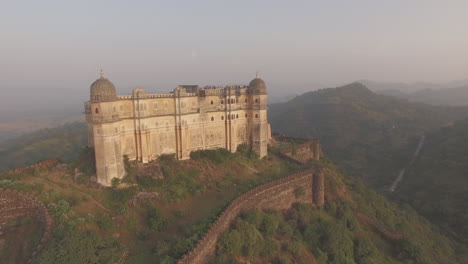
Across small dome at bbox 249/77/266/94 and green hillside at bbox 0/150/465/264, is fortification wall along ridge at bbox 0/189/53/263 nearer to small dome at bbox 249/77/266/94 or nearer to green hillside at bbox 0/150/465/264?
green hillside at bbox 0/150/465/264

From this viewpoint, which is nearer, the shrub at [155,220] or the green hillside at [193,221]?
the green hillside at [193,221]

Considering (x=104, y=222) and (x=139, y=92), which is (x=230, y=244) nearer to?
(x=104, y=222)

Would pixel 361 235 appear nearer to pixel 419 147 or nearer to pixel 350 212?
pixel 350 212

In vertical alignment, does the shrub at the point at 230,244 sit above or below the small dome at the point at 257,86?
below

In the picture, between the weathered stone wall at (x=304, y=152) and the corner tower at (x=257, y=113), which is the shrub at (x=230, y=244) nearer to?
the corner tower at (x=257, y=113)

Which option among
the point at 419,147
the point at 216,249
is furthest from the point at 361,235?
the point at 419,147

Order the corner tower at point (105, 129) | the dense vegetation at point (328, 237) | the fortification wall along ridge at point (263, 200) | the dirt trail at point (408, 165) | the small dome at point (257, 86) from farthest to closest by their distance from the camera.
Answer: the dirt trail at point (408, 165) → the small dome at point (257, 86) → the corner tower at point (105, 129) → the dense vegetation at point (328, 237) → the fortification wall along ridge at point (263, 200)

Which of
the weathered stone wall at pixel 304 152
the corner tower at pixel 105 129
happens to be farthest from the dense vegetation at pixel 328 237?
the corner tower at pixel 105 129

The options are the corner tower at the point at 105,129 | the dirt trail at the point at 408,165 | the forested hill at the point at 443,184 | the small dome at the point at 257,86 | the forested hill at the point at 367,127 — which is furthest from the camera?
the forested hill at the point at 367,127

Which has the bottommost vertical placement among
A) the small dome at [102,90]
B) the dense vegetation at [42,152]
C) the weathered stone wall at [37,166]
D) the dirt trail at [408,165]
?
the dirt trail at [408,165]

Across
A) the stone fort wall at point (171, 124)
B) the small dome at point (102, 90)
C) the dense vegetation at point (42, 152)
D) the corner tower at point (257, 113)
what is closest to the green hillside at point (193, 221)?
the stone fort wall at point (171, 124)
